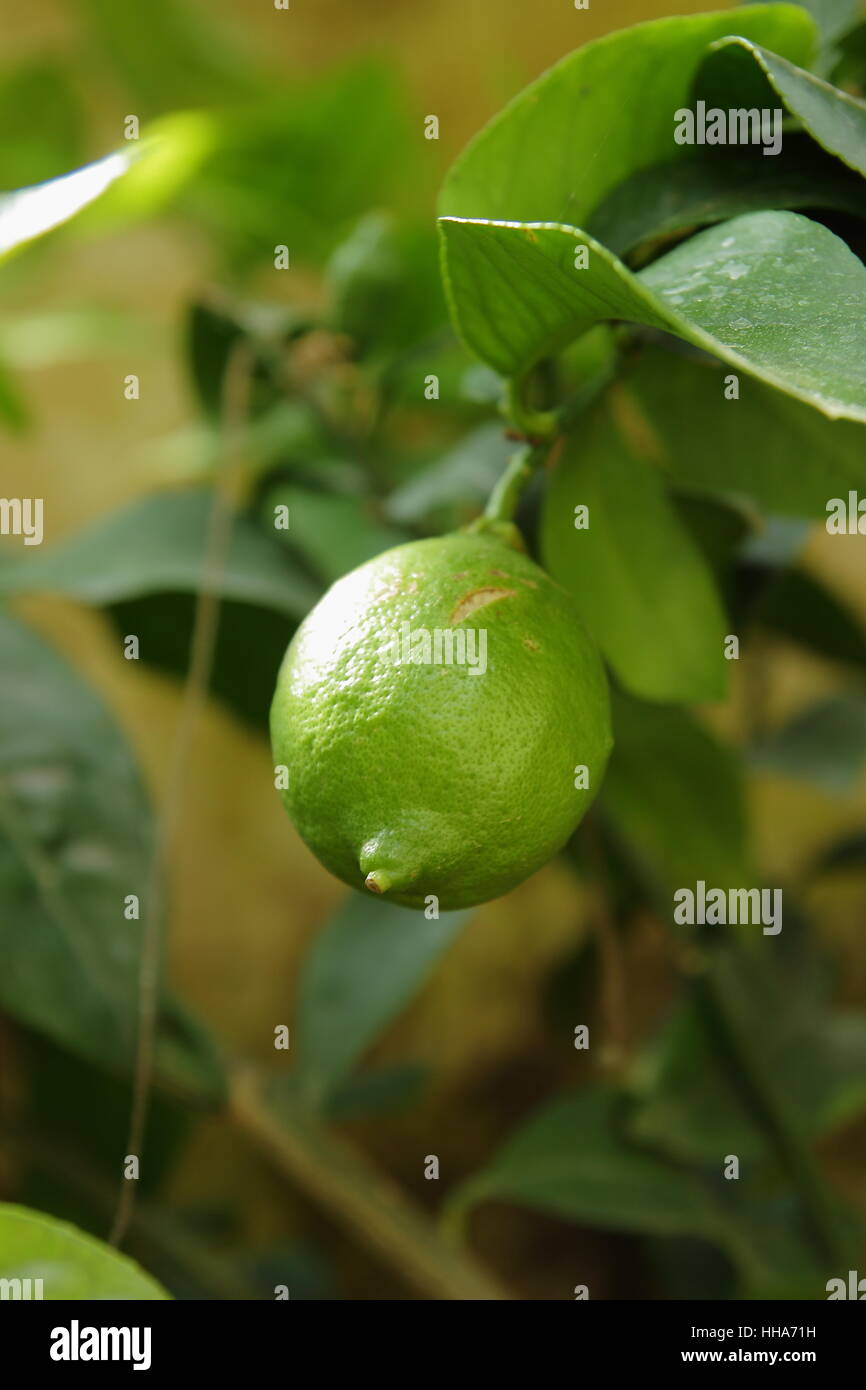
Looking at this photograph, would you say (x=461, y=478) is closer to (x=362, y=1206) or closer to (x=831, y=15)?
(x=831, y=15)

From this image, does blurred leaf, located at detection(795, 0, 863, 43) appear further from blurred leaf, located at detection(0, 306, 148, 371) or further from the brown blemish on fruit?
blurred leaf, located at detection(0, 306, 148, 371)

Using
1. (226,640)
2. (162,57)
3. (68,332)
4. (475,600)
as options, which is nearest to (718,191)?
→ (475,600)

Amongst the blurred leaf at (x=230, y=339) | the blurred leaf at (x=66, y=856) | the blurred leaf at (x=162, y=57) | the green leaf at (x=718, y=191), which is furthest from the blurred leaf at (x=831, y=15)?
the blurred leaf at (x=162, y=57)

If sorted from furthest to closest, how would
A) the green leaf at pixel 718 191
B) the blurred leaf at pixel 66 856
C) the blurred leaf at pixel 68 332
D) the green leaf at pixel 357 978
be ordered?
the blurred leaf at pixel 68 332
the green leaf at pixel 357 978
the blurred leaf at pixel 66 856
the green leaf at pixel 718 191

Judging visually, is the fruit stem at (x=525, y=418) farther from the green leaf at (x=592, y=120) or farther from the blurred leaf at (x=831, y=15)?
the blurred leaf at (x=831, y=15)

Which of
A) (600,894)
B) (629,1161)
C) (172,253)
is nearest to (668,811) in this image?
(600,894)

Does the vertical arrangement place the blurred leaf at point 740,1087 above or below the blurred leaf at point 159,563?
below

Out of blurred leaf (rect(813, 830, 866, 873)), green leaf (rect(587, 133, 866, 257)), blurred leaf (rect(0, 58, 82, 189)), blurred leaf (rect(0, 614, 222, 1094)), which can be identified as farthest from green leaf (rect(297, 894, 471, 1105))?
blurred leaf (rect(0, 58, 82, 189))
